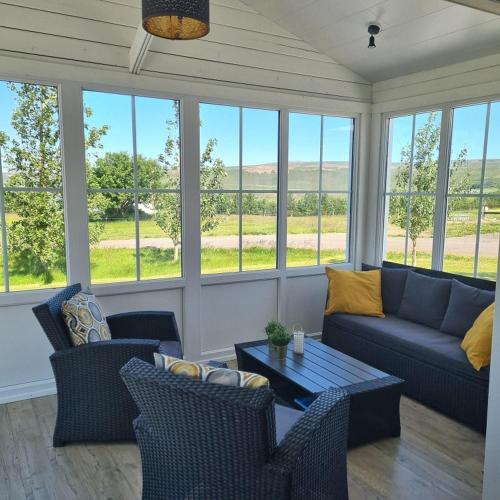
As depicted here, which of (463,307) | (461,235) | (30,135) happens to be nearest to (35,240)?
(30,135)

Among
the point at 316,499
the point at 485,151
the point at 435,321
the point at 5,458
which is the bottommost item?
the point at 5,458

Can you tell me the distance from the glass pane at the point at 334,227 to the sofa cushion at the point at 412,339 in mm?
815

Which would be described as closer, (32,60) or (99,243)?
(32,60)

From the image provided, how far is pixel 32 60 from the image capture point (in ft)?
9.89

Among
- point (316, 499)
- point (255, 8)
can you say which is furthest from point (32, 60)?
point (316, 499)

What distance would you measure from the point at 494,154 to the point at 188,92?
2.44 m

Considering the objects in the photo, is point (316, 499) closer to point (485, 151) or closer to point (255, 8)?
point (485, 151)

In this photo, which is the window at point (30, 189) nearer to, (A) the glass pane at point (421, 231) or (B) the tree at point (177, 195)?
(B) the tree at point (177, 195)

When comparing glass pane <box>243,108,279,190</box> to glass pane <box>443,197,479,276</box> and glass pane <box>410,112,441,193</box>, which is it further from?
glass pane <box>443,197,479,276</box>

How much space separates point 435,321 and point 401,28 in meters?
2.28

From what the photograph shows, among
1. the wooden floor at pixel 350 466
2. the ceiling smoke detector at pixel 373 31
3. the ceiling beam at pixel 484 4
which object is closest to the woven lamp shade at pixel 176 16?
the ceiling beam at pixel 484 4

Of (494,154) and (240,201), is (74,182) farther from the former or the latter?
(494,154)

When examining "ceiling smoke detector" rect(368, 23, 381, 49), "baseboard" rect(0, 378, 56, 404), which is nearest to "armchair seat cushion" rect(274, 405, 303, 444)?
"baseboard" rect(0, 378, 56, 404)

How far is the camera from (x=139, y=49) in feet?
9.91
